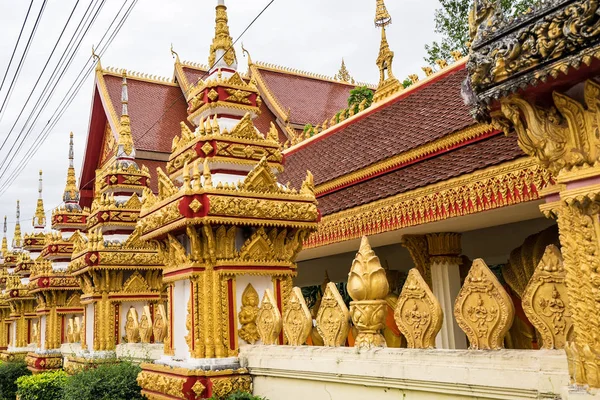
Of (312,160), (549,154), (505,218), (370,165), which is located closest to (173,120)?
(312,160)

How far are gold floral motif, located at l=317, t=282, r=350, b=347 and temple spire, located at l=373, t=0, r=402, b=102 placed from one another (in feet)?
22.1

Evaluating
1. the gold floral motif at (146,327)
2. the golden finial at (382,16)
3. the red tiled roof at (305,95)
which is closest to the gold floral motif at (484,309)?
the gold floral motif at (146,327)

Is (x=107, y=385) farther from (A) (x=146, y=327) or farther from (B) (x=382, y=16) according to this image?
(B) (x=382, y=16)

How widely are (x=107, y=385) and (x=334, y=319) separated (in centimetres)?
371

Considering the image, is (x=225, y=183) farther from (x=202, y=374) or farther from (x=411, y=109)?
(x=411, y=109)

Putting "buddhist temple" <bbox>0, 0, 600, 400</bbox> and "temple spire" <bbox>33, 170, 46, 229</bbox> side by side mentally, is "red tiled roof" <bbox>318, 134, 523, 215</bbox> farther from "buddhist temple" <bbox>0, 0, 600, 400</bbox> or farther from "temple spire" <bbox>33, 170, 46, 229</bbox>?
"temple spire" <bbox>33, 170, 46, 229</bbox>

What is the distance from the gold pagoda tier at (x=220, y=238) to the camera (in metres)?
5.32

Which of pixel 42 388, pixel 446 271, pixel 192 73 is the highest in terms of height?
pixel 192 73

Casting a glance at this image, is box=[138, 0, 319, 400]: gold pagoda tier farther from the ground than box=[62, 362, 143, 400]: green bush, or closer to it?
farther from the ground

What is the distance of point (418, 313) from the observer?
381 cm

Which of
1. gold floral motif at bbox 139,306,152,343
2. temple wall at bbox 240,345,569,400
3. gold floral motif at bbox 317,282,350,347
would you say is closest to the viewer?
temple wall at bbox 240,345,569,400

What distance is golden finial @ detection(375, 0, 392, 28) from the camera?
11.2 m

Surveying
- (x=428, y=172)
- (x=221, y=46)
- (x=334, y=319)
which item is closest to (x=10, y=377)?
(x=221, y=46)

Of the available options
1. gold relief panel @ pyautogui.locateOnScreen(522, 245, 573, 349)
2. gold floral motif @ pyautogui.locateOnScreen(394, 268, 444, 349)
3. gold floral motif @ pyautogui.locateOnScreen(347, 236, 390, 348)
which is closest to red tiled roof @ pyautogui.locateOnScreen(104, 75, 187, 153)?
gold floral motif @ pyautogui.locateOnScreen(347, 236, 390, 348)
